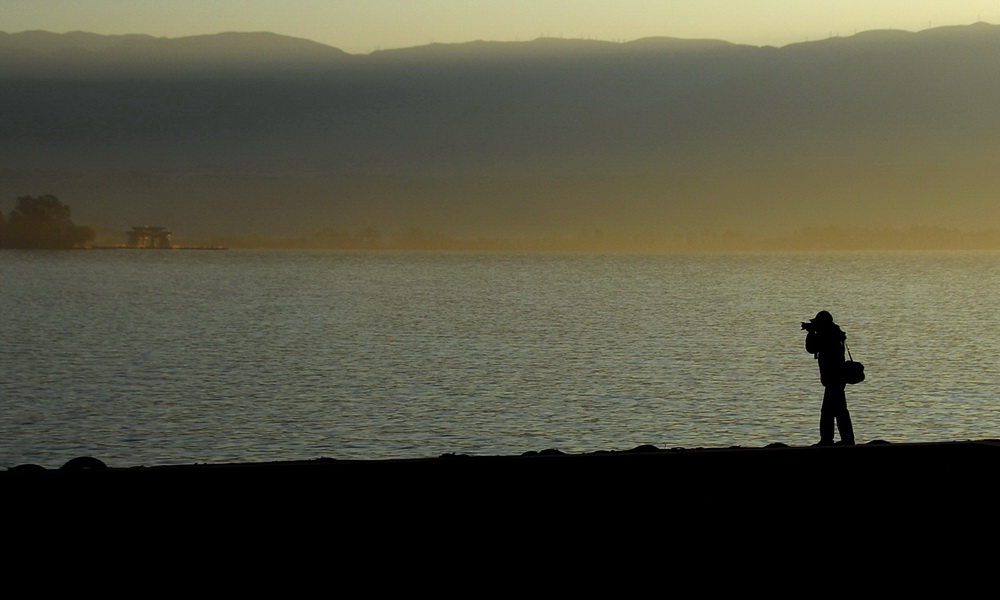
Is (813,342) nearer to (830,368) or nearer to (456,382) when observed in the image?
(830,368)

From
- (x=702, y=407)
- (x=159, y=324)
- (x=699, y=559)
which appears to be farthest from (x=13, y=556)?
(x=159, y=324)

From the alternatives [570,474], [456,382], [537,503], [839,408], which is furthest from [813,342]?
[456,382]

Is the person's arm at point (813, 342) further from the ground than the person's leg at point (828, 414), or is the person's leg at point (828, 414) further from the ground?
the person's arm at point (813, 342)

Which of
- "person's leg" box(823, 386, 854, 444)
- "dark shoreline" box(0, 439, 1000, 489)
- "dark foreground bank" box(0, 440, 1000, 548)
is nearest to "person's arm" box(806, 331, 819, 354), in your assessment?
"person's leg" box(823, 386, 854, 444)

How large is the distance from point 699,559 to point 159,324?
101089 millimetres

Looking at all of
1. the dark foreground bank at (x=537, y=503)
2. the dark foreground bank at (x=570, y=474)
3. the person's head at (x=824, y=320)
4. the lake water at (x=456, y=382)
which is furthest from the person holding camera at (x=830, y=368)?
the lake water at (x=456, y=382)

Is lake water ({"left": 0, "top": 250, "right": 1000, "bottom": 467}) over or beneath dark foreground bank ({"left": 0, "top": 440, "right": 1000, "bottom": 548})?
beneath

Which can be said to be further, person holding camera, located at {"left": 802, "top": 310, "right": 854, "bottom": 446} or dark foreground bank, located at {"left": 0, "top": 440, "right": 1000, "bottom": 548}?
person holding camera, located at {"left": 802, "top": 310, "right": 854, "bottom": 446}

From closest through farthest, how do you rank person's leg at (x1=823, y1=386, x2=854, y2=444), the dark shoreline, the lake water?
the dark shoreline, person's leg at (x1=823, y1=386, x2=854, y2=444), the lake water

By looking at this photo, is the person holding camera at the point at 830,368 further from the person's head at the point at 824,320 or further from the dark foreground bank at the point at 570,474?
the dark foreground bank at the point at 570,474

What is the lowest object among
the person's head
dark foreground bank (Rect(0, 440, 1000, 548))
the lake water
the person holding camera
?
the lake water

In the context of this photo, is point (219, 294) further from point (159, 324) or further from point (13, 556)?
point (13, 556)

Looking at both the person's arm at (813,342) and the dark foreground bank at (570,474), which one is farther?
the person's arm at (813,342)

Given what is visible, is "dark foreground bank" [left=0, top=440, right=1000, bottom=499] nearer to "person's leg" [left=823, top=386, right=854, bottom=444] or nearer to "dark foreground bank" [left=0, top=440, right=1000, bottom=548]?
"dark foreground bank" [left=0, top=440, right=1000, bottom=548]
